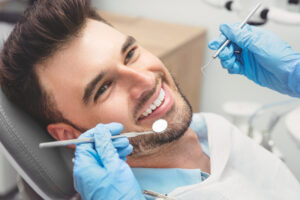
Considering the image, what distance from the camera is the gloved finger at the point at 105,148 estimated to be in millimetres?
800

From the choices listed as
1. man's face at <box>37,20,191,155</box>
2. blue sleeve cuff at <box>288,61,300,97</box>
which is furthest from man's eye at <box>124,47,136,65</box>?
blue sleeve cuff at <box>288,61,300,97</box>

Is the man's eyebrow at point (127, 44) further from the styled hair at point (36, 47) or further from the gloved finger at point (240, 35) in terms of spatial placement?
the gloved finger at point (240, 35)

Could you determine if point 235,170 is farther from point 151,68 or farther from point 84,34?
point 84,34

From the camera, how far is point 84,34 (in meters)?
1.03

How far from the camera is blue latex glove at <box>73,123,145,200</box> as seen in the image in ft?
2.57

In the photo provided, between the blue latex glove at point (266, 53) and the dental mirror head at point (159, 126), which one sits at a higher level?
the blue latex glove at point (266, 53)

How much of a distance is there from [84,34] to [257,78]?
0.57 metres

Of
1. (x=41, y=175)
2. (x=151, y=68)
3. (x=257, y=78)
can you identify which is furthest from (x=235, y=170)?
(x=41, y=175)

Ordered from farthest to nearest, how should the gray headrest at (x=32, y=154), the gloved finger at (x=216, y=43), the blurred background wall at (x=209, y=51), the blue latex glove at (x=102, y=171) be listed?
the blurred background wall at (x=209, y=51), the gloved finger at (x=216, y=43), the gray headrest at (x=32, y=154), the blue latex glove at (x=102, y=171)

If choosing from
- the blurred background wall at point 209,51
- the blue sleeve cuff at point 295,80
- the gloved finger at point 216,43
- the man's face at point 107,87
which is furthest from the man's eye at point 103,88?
the blurred background wall at point 209,51

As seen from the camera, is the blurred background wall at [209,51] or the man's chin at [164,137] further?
the blurred background wall at [209,51]

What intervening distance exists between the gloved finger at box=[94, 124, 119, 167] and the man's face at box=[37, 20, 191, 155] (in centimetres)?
20

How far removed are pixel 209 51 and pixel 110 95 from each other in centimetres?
115

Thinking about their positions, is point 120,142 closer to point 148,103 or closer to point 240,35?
point 148,103
